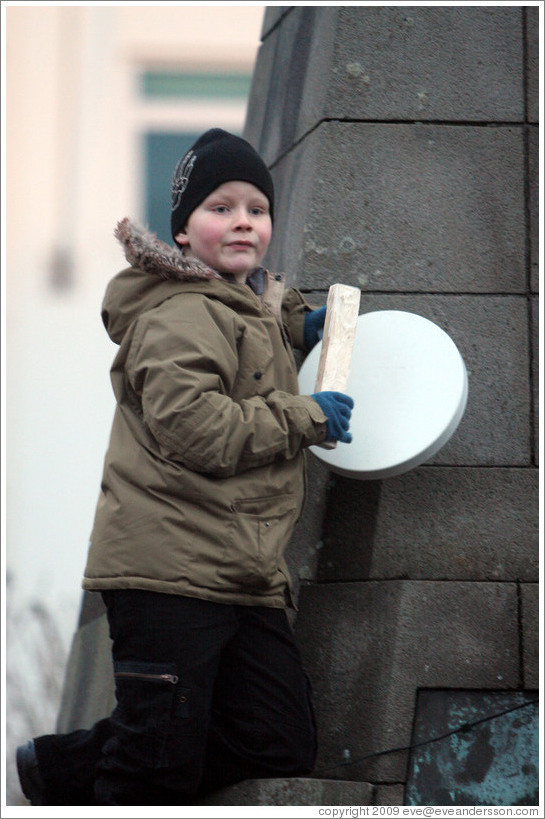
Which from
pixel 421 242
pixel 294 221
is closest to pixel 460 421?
pixel 421 242

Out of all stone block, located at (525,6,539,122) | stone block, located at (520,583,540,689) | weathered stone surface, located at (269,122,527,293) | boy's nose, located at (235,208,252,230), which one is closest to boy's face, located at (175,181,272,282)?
boy's nose, located at (235,208,252,230)

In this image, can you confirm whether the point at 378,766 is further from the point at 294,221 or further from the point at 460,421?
the point at 294,221

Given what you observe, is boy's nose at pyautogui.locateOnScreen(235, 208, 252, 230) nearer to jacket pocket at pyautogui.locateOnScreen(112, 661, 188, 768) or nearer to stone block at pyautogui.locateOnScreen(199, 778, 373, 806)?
jacket pocket at pyautogui.locateOnScreen(112, 661, 188, 768)

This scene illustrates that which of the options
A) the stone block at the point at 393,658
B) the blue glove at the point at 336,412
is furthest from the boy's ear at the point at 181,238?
the stone block at the point at 393,658

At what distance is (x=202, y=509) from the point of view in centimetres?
303

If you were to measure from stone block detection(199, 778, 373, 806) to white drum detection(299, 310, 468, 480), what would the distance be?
826 mm

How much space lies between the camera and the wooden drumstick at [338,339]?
3.28 metres

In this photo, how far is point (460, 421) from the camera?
3705 millimetres

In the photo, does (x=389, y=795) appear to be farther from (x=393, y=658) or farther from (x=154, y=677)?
(x=154, y=677)

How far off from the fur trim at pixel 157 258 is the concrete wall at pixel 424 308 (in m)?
0.70

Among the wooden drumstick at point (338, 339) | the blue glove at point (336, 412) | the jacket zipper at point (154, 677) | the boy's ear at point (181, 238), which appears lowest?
the jacket zipper at point (154, 677)

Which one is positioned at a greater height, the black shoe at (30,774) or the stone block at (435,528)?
the stone block at (435,528)

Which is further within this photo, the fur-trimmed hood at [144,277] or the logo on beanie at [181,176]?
the logo on beanie at [181,176]

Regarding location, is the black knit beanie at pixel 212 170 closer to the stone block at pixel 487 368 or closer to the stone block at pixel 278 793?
the stone block at pixel 487 368
